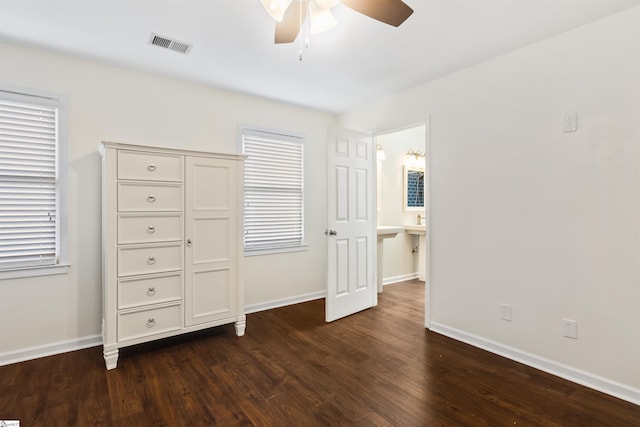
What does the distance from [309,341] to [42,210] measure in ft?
8.17

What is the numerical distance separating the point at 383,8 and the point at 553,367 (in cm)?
267

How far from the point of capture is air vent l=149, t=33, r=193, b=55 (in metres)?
2.45

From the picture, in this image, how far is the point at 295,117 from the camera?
411cm

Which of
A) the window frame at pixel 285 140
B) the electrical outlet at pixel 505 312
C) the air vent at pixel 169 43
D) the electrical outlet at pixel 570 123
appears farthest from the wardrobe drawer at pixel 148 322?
the electrical outlet at pixel 570 123

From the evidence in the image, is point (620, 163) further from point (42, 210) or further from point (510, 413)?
point (42, 210)

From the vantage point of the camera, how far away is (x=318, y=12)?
1827mm

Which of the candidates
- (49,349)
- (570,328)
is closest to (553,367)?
(570,328)

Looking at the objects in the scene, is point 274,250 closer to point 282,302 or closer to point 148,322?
point 282,302

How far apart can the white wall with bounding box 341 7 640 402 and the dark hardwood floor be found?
319 millimetres

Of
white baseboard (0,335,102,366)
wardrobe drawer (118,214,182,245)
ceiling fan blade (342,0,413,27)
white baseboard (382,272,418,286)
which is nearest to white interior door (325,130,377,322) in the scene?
white baseboard (382,272,418,286)

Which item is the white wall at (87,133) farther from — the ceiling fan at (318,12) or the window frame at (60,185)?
the ceiling fan at (318,12)

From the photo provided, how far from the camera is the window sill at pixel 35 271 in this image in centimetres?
253

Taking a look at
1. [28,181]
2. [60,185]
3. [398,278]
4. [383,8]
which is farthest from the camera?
[398,278]

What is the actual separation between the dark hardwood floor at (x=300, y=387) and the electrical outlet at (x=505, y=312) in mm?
330
